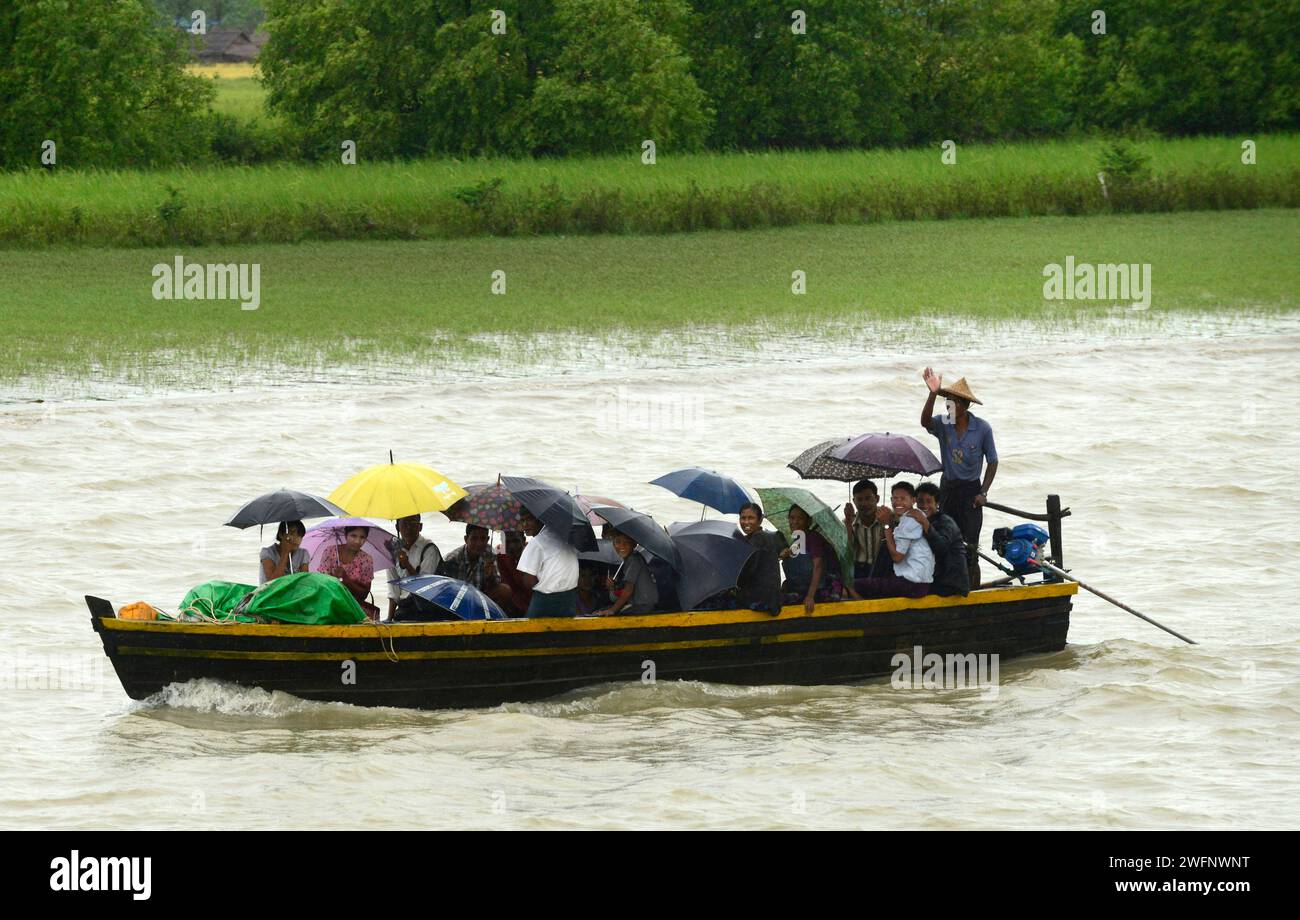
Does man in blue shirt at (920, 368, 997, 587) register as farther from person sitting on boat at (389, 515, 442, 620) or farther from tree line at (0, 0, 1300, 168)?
tree line at (0, 0, 1300, 168)

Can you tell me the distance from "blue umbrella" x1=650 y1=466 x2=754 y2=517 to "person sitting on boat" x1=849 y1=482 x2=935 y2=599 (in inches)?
32.9

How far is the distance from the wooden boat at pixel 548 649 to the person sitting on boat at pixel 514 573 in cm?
60

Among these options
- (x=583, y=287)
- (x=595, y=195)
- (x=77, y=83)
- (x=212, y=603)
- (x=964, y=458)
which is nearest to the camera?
(x=212, y=603)

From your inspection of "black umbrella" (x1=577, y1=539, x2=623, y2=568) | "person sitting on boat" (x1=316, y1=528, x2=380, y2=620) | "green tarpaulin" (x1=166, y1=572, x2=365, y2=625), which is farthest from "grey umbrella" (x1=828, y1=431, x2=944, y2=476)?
"green tarpaulin" (x1=166, y1=572, x2=365, y2=625)

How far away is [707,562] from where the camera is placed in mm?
10688

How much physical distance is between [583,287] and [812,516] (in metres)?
16.2

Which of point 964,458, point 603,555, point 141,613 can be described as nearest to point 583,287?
point 964,458

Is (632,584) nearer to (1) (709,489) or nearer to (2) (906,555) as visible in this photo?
(1) (709,489)

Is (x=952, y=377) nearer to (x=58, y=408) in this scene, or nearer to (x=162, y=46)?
(x=58, y=408)

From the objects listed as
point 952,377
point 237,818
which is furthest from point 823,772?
point 952,377

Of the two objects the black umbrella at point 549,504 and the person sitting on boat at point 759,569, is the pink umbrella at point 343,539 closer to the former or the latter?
the black umbrella at point 549,504

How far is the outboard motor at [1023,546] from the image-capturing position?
38.6 ft

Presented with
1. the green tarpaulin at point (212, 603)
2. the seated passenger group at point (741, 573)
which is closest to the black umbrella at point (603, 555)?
the seated passenger group at point (741, 573)

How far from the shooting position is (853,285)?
90.1 feet
